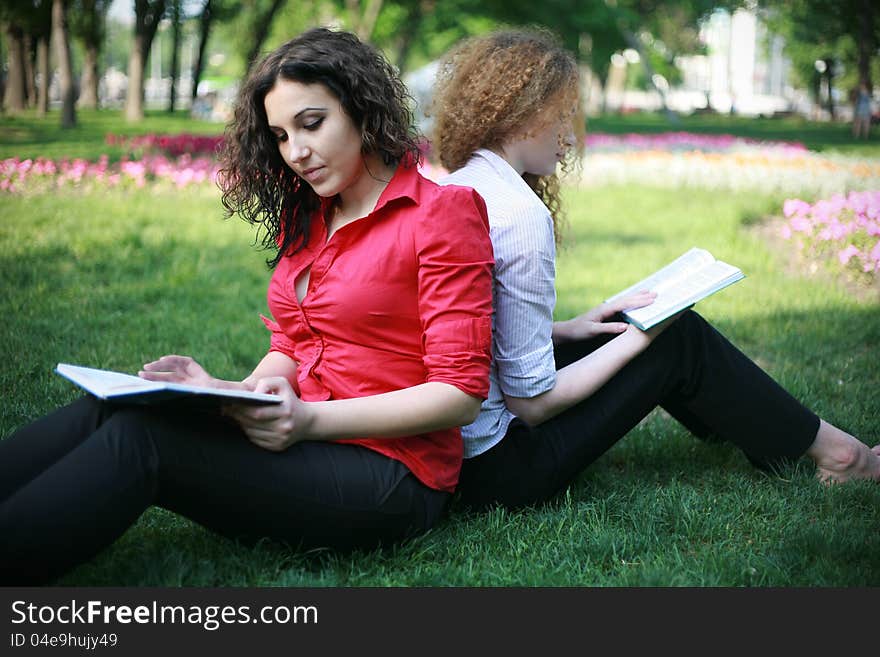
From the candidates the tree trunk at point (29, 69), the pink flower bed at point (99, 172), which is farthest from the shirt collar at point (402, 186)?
the tree trunk at point (29, 69)

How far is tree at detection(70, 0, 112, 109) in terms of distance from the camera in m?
19.5

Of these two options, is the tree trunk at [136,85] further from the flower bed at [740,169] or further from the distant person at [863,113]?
the distant person at [863,113]

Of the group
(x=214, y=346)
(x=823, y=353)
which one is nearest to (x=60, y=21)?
(x=214, y=346)

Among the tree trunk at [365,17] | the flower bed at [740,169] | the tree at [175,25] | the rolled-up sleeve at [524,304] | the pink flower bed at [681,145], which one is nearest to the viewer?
the rolled-up sleeve at [524,304]

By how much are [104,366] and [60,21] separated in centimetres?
673

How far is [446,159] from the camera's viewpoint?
9.26ft

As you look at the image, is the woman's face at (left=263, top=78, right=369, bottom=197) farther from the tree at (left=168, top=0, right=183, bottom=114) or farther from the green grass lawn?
the tree at (left=168, top=0, right=183, bottom=114)

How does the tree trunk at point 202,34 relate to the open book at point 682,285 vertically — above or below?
above

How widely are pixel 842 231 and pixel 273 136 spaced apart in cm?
495

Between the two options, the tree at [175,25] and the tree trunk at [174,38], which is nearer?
the tree at [175,25]

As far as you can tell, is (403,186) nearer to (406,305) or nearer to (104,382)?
(406,305)

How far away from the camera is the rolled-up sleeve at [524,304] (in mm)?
2416

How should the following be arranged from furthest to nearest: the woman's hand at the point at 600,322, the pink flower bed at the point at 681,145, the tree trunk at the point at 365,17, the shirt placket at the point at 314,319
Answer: the tree trunk at the point at 365,17
the pink flower bed at the point at 681,145
the woman's hand at the point at 600,322
the shirt placket at the point at 314,319

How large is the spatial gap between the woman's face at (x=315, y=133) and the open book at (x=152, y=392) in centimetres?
57
